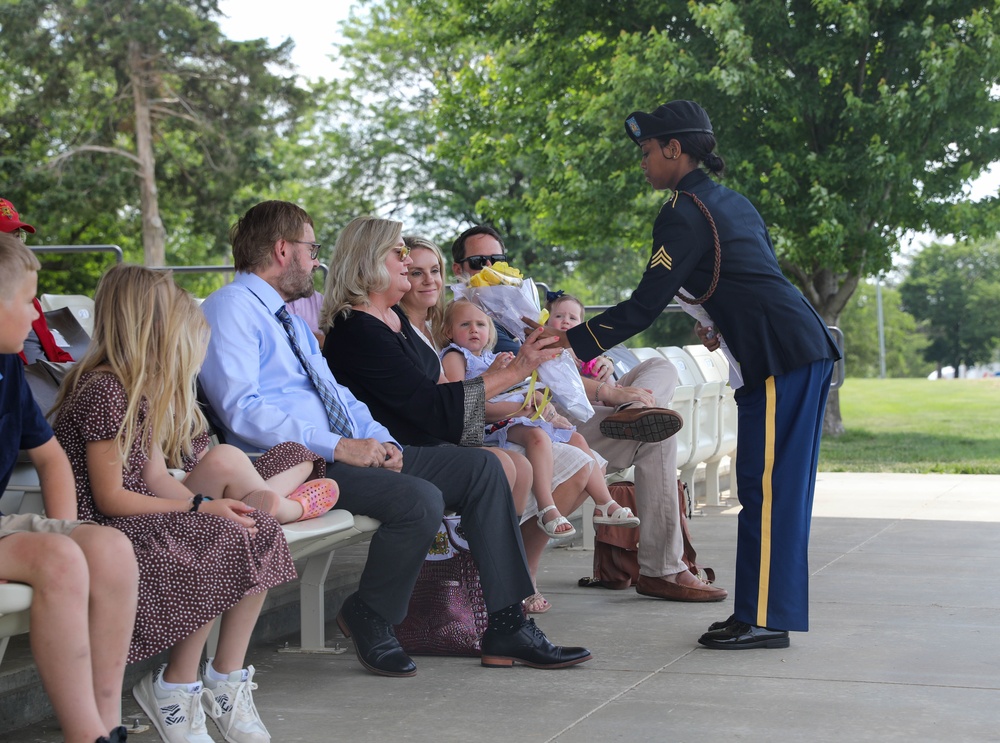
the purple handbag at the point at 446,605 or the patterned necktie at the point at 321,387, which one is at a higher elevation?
the patterned necktie at the point at 321,387

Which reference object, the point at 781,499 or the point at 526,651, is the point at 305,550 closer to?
the point at 526,651

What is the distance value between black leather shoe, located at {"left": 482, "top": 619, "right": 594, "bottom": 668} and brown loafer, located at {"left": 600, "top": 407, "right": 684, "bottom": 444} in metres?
1.42

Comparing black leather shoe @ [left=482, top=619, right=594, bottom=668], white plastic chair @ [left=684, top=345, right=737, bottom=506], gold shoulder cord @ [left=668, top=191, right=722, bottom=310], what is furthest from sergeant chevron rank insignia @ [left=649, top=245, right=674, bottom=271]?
white plastic chair @ [left=684, top=345, right=737, bottom=506]

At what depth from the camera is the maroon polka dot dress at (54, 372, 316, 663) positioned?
3166mm

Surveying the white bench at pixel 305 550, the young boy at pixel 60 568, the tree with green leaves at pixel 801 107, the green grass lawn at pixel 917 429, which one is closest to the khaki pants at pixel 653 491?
the white bench at pixel 305 550

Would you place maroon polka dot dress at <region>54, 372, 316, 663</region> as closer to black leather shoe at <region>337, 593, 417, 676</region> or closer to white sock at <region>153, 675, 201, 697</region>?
white sock at <region>153, 675, 201, 697</region>

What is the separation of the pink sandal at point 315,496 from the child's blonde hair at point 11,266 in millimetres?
→ 1064

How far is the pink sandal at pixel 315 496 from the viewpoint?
3.83 meters

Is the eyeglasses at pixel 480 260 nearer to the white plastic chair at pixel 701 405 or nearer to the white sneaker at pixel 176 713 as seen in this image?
the white plastic chair at pixel 701 405

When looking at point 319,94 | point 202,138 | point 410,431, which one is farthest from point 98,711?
point 319,94

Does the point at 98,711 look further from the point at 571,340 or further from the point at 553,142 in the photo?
the point at 553,142

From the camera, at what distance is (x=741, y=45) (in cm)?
1731

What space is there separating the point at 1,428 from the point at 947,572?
4851mm

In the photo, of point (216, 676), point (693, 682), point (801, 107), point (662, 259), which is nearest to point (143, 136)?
point (801, 107)
